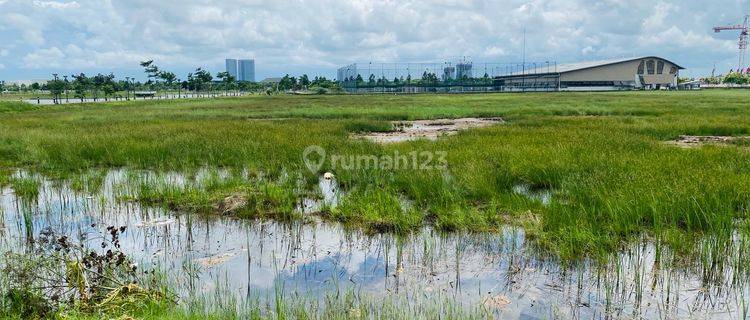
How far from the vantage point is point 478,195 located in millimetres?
9125

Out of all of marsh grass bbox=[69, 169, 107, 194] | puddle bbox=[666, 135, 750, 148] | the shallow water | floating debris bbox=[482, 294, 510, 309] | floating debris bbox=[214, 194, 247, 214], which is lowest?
floating debris bbox=[482, 294, 510, 309]

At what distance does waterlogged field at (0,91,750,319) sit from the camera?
512 centimetres

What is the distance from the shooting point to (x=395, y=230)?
294 inches

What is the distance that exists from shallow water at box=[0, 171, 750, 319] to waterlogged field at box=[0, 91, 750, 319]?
0.09 ft

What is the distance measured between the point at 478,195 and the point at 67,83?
8726 centimetres

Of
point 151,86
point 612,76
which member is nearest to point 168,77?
point 151,86

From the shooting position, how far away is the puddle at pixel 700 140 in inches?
622

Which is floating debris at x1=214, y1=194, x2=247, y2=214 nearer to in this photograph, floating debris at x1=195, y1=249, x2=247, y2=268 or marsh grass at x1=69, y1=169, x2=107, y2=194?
floating debris at x1=195, y1=249, x2=247, y2=268

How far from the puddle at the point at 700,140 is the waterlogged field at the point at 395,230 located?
275 cm

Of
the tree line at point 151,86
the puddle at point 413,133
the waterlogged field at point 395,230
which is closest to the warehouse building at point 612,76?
the tree line at point 151,86

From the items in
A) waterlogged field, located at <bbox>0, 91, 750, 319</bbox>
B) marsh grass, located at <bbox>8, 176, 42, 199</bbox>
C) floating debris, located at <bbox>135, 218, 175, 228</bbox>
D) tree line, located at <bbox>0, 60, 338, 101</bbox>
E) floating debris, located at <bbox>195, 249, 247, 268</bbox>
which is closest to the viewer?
waterlogged field, located at <bbox>0, 91, 750, 319</bbox>

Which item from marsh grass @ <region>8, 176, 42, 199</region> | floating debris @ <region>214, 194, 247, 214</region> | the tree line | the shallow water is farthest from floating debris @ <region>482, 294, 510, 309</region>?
the tree line

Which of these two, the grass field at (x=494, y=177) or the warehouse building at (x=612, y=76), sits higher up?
the warehouse building at (x=612, y=76)

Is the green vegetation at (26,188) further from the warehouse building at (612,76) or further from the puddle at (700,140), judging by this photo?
the warehouse building at (612,76)
